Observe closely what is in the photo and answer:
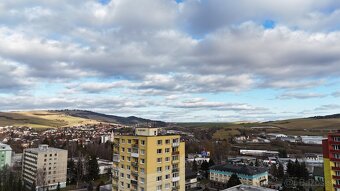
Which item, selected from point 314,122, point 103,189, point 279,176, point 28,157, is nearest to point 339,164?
point 279,176

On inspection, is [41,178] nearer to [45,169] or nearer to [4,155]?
[45,169]

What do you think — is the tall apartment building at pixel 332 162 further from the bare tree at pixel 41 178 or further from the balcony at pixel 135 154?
the bare tree at pixel 41 178

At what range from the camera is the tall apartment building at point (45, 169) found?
2547 inches

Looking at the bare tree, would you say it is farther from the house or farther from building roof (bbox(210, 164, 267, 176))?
building roof (bbox(210, 164, 267, 176))

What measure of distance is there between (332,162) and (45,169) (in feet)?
200

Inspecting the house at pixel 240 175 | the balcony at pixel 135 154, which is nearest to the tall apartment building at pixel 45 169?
the house at pixel 240 175

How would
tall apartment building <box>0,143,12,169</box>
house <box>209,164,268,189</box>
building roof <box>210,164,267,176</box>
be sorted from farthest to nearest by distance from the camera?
1. tall apartment building <box>0,143,12,169</box>
2. building roof <box>210,164,267,176</box>
3. house <box>209,164,268,189</box>

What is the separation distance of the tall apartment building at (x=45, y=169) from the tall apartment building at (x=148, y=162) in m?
36.0

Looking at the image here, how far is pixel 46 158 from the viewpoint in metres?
67.4

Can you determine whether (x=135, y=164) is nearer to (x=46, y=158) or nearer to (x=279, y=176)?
(x=46, y=158)

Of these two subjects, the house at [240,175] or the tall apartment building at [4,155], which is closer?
the house at [240,175]

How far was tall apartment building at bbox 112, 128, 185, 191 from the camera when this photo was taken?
33.2m

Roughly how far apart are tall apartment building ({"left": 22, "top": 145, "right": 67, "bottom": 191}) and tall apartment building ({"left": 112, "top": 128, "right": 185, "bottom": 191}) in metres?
36.0

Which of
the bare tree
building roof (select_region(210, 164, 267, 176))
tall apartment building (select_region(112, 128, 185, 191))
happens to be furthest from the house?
the bare tree
